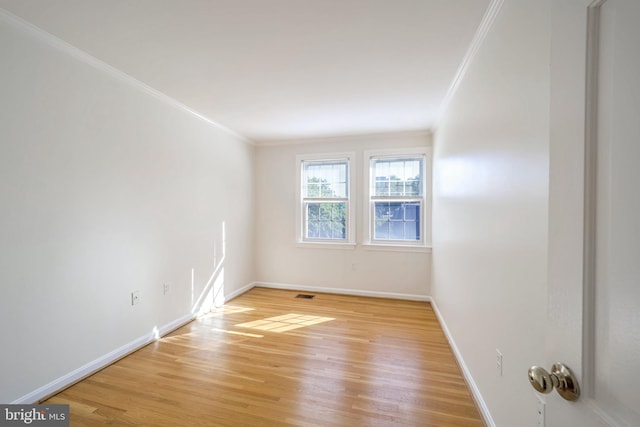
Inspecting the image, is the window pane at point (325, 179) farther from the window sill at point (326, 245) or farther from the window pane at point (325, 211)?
the window sill at point (326, 245)

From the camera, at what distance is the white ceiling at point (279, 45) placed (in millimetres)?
1553

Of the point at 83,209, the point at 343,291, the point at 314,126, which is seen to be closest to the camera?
the point at 83,209

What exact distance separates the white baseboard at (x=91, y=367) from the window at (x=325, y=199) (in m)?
2.29

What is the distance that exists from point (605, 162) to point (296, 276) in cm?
415

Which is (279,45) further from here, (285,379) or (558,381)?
(285,379)

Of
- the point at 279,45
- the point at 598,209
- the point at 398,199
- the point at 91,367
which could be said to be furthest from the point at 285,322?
the point at 598,209

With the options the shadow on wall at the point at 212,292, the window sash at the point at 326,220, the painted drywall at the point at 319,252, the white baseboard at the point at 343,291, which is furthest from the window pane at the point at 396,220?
the shadow on wall at the point at 212,292

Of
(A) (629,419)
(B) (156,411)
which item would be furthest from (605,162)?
(B) (156,411)

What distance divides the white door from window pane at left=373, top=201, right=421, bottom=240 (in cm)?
345

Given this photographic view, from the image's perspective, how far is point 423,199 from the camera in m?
3.88

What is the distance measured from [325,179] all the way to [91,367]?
3412mm

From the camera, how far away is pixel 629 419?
0.42 metres

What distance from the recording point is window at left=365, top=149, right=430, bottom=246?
12.8ft

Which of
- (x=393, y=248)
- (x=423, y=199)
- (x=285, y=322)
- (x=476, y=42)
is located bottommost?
(x=285, y=322)
